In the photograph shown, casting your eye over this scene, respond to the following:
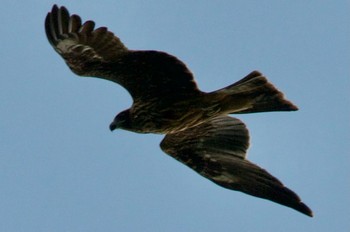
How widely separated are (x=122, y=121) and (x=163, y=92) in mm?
789

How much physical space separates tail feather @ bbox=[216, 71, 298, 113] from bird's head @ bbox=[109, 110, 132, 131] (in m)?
1.30

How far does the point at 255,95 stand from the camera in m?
12.2

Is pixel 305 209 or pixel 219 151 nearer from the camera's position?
pixel 305 209

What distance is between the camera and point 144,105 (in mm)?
12477

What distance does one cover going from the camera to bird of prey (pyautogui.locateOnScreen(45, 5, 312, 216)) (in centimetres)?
1201

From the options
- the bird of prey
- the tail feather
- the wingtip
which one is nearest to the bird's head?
the bird of prey

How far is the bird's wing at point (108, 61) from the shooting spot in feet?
39.3

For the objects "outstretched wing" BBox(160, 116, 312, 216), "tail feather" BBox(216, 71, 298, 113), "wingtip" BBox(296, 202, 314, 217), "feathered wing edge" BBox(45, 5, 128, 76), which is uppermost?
"feathered wing edge" BBox(45, 5, 128, 76)

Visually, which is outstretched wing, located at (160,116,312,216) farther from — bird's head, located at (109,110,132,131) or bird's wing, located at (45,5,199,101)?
bird's wing, located at (45,5,199,101)

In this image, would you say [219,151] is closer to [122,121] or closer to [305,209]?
[122,121]

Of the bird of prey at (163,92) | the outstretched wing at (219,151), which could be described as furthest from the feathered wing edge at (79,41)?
the outstretched wing at (219,151)

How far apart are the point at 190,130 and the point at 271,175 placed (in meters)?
1.38

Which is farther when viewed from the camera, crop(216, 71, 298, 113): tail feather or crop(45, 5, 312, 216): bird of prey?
crop(216, 71, 298, 113): tail feather

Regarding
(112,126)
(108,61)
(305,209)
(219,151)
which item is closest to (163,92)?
(108,61)
